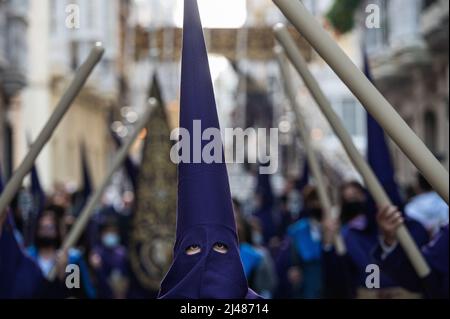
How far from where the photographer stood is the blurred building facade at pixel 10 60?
2447 cm

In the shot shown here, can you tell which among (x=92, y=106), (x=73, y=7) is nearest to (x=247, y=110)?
(x=92, y=106)

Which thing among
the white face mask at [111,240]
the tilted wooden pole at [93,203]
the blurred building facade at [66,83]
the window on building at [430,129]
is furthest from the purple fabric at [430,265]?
the window on building at [430,129]

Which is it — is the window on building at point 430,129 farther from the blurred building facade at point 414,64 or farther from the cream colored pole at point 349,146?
the cream colored pole at point 349,146

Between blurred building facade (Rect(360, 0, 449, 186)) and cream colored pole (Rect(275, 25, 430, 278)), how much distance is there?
18.4m

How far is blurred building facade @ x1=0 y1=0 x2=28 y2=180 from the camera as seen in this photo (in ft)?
80.3

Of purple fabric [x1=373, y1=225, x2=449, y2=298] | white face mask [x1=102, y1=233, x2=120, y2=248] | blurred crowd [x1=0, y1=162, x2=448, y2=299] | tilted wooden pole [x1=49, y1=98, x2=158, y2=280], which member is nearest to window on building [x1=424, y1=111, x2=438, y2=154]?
blurred crowd [x1=0, y1=162, x2=448, y2=299]

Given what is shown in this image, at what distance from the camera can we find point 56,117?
193 inches

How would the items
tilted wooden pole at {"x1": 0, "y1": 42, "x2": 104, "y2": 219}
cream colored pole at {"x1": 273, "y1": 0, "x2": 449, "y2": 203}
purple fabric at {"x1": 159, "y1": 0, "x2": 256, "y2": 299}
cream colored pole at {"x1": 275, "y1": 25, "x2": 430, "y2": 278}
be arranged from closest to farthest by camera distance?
cream colored pole at {"x1": 273, "y1": 0, "x2": 449, "y2": 203}, purple fabric at {"x1": 159, "y1": 0, "x2": 256, "y2": 299}, tilted wooden pole at {"x1": 0, "y1": 42, "x2": 104, "y2": 219}, cream colored pole at {"x1": 275, "y1": 25, "x2": 430, "y2": 278}

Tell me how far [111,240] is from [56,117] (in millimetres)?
9380

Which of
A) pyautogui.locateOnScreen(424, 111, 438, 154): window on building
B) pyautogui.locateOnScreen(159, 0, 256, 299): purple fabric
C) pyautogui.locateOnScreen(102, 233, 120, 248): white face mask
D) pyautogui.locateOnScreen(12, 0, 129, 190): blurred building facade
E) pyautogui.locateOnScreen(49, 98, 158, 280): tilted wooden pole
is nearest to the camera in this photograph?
pyautogui.locateOnScreen(159, 0, 256, 299): purple fabric

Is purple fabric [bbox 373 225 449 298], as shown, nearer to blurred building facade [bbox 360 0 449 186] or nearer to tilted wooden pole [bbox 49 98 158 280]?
tilted wooden pole [bbox 49 98 158 280]

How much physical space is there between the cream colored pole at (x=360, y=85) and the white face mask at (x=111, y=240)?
10.3 meters

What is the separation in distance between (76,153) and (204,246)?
34504mm
